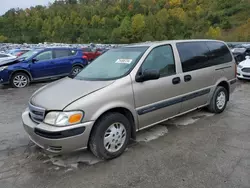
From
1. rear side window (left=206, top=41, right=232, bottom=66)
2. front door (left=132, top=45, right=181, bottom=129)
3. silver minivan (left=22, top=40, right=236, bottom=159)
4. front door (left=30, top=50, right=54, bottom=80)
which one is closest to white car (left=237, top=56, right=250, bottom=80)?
rear side window (left=206, top=41, right=232, bottom=66)

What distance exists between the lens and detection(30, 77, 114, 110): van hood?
2.78 metres

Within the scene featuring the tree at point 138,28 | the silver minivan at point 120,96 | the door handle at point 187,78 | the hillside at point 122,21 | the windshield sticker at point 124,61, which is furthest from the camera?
the tree at point 138,28

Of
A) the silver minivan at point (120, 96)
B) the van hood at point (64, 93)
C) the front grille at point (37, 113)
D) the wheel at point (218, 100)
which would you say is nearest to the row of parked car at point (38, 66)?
the silver minivan at point (120, 96)

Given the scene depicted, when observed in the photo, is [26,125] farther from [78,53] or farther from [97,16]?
[97,16]

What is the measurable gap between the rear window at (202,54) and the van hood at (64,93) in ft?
5.44

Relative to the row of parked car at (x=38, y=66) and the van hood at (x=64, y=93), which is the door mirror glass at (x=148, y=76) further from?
the row of parked car at (x=38, y=66)

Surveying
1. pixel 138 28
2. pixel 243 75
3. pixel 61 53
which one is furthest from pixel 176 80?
pixel 138 28

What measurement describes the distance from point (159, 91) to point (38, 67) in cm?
675

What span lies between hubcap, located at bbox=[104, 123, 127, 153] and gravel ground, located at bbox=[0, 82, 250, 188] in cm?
Result: 18

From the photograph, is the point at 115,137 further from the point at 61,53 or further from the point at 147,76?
the point at 61,53

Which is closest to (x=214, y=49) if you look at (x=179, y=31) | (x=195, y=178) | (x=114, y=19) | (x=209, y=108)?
(x=209, y=108)

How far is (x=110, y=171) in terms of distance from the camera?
279cm

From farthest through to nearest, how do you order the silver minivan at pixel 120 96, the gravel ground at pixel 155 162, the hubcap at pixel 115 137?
the hubcap at pixel 115 137 < the silver minivan at pixel 120 96 < the gravel ground at pixel 155 162

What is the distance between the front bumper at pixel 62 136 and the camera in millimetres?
2625
